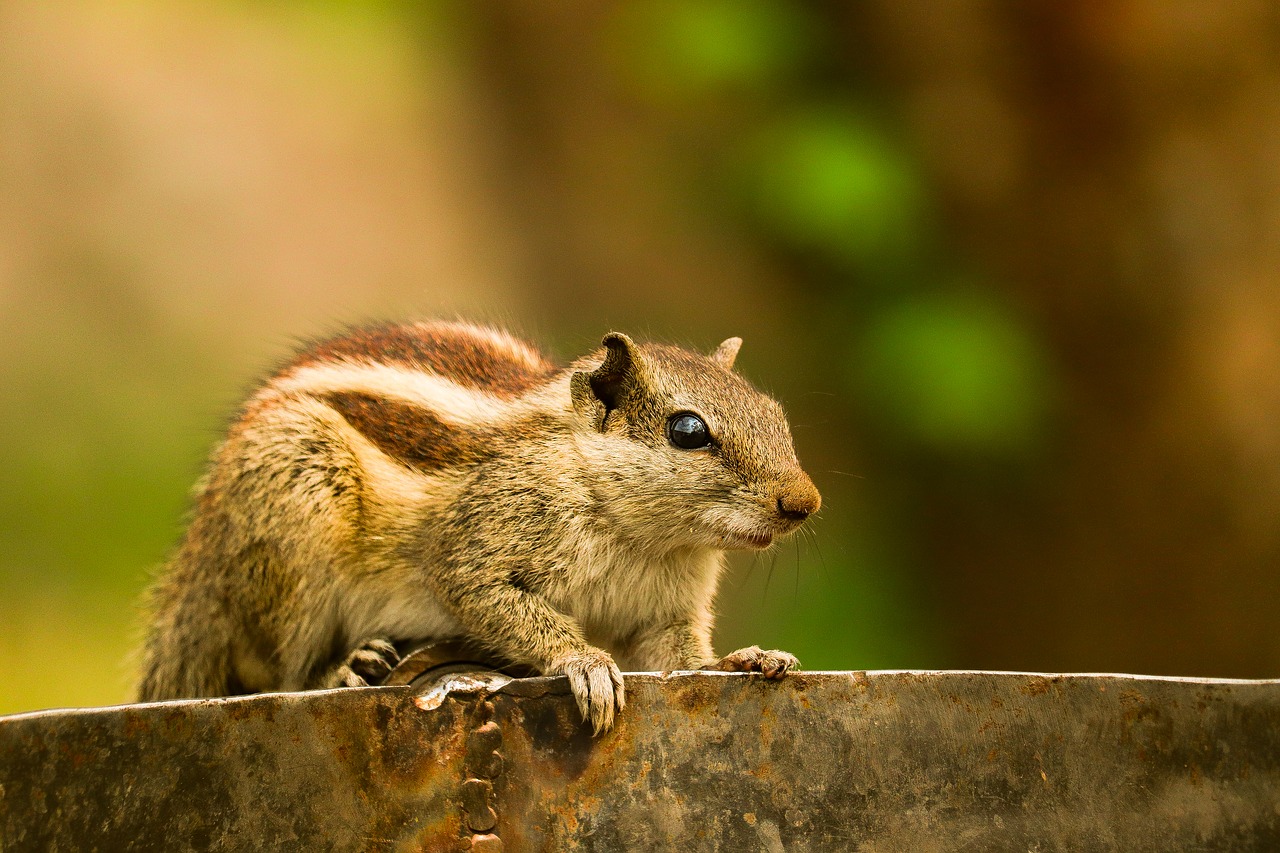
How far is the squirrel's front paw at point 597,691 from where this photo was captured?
1.75 metres

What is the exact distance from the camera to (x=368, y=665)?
2.53 meters

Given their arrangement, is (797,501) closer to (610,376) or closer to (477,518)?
(610,376)

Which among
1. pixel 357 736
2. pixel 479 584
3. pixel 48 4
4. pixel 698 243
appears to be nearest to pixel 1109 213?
pixel 698 243

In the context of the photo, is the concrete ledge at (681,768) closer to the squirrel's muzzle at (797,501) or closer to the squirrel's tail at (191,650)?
the squirrel's muzzle at (797,501)

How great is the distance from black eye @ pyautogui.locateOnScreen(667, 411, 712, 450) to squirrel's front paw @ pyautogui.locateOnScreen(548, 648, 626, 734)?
2.29 ft

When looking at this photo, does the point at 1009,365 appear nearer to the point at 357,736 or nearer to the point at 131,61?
the point at 357,736

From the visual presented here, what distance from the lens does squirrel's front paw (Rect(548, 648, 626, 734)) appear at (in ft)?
5.74

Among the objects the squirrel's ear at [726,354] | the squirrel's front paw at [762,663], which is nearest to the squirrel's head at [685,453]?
the squirrel's ear at [726,354]

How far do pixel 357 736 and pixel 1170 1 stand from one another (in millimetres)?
3684

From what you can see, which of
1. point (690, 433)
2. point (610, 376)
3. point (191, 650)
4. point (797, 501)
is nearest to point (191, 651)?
point (191, 650)

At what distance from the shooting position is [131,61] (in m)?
5.27

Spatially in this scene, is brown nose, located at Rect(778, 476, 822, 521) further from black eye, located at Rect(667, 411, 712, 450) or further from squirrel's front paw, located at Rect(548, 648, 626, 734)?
squirrel's front paw, located at Rect(548, 648, 626, 734)

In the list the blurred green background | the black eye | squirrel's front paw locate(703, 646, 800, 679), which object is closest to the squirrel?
the black eye

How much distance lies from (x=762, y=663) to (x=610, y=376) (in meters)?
0.94
